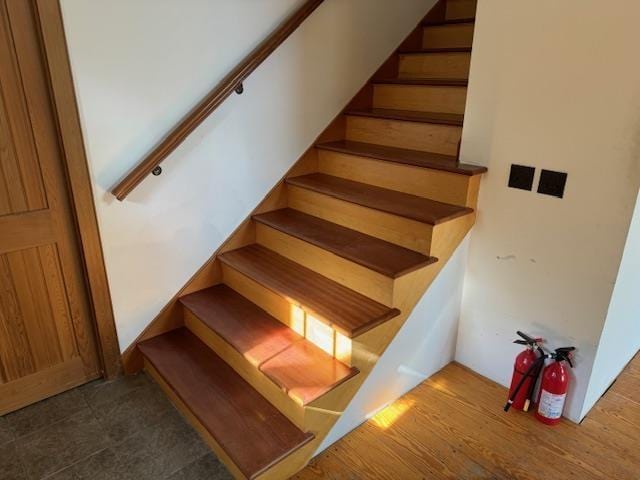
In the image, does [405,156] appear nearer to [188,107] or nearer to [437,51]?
[437,51]

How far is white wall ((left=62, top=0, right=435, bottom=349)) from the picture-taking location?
1.76 meters

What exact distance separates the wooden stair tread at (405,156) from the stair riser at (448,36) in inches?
35.6

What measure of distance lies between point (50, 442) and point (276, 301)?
107cm

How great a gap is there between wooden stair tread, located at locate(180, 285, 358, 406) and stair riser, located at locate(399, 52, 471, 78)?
69.4 inches

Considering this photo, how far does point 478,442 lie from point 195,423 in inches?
46.8

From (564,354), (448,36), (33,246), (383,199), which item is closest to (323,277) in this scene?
(383,199)

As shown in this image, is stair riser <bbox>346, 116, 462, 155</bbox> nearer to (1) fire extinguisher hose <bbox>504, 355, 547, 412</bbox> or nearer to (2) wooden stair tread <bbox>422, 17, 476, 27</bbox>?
(2) wooden stair tread <bbox>422, 17, 476, 27</bbox>

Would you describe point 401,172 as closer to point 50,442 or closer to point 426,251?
point 426,251

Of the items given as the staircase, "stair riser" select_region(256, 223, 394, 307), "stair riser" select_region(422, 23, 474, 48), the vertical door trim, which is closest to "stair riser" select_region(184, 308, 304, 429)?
the staircase

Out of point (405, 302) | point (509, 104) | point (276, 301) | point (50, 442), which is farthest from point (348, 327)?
point (50, 442)

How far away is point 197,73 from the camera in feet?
6.48

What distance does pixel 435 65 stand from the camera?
2631mm

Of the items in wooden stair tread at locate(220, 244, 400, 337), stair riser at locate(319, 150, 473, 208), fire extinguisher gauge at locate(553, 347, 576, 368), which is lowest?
fire extinguisher gauge at locate(553, 347, 576, 368)

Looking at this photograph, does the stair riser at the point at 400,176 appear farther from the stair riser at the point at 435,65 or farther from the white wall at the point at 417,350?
the stair riser at the point at 435,65
